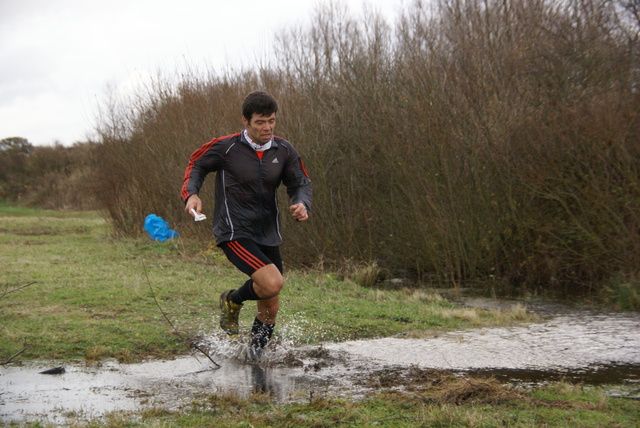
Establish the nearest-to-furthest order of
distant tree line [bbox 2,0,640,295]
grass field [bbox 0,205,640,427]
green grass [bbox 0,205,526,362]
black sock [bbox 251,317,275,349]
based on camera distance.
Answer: grass field [bbox 0,205,640,427] < black sock [bbox 251,317,275,349] < green grass [bbox 0,205,526,362] < distant tree line [bbox 2,0,640,295]

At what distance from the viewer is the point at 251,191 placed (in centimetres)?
588

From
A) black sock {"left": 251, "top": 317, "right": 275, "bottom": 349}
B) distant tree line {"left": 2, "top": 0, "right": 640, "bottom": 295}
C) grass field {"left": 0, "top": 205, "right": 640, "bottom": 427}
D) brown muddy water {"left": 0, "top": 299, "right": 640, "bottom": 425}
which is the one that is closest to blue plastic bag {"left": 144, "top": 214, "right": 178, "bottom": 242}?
grass field {"left": 0, "top": 205, "right": 640, "bottom": 427}

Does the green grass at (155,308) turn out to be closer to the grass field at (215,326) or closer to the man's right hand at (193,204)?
the grass field at (215,326)

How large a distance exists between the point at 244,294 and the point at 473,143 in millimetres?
7198

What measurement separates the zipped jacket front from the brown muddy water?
3.61 ft

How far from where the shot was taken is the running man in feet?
19.1

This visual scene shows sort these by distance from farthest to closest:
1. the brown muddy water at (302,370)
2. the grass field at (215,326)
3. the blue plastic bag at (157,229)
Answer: the blue plastic bag at (157,229) < the brown muddy water at (302,370) < the grass field at (215,326)

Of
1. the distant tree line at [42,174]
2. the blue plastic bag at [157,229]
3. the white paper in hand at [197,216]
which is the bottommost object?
the white paper in hand at [197,216]

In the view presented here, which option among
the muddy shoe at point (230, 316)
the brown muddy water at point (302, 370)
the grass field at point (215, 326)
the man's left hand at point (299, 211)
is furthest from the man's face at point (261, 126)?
the grass field at point (215, 326)

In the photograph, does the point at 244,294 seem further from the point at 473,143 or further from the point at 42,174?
the point at 42,174

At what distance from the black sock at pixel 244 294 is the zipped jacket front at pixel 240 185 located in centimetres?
42

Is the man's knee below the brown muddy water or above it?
above

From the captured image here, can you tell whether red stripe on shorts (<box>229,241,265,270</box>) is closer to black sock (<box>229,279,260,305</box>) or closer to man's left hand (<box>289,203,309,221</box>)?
black sock (<box>229,279,260,305</box>)

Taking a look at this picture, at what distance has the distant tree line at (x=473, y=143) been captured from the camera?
10.9m
